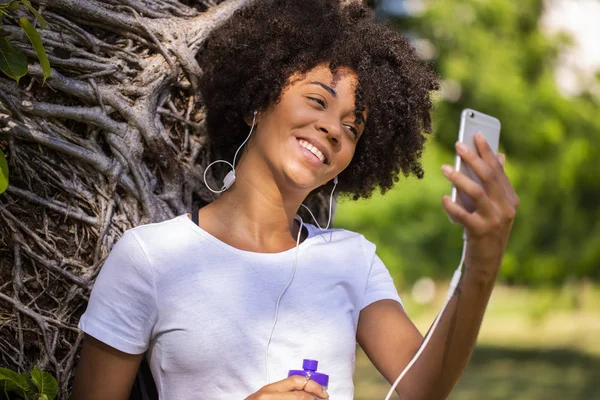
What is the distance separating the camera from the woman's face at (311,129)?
5.69ft

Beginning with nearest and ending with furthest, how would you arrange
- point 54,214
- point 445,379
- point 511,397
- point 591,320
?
point 445,379
point 54,214
point 511,397
point 591,320

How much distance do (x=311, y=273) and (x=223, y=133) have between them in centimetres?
44

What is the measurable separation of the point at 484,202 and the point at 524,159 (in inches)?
293

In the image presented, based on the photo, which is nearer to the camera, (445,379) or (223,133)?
(445,379)

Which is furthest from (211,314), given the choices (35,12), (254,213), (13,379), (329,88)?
(35,12)

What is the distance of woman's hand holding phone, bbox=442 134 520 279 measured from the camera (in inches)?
51.0

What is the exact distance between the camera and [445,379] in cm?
157

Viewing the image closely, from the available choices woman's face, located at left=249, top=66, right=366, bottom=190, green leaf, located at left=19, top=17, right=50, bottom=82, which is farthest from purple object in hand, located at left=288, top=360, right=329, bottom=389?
green leaf, located at left=19, top=17, right=50, bottom=82

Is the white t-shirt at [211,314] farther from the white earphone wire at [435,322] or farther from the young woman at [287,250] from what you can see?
the white earphone wire at [435,322]

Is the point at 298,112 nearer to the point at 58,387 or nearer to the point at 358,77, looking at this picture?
the point at 358,77

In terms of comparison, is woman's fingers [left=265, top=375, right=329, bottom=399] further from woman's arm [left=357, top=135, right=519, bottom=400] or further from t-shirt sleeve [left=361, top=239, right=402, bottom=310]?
t-shirt sleeve [left=361, top=239, right=402, bottom=310]

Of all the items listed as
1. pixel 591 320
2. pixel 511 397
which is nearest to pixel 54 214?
pixel 511 397

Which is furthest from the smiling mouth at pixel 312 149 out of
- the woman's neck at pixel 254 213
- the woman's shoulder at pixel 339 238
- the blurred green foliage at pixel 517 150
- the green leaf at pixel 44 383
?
the blurred green foliage at pixel 517 150

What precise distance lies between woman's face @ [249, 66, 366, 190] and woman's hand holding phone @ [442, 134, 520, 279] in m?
0.47
